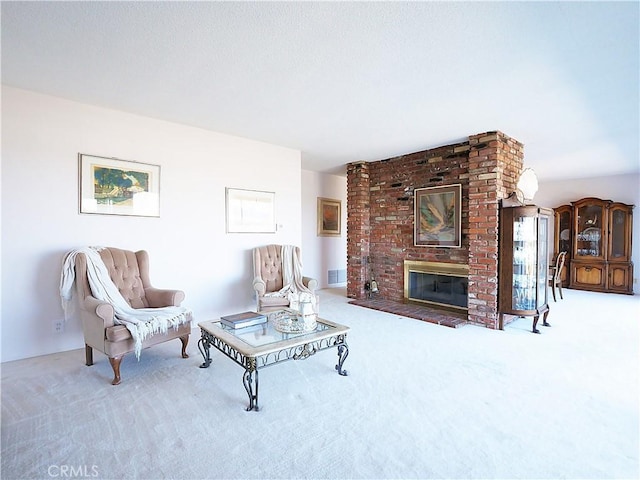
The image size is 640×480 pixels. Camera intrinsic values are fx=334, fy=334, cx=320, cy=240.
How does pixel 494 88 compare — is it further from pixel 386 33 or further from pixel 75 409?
pixel 75 409

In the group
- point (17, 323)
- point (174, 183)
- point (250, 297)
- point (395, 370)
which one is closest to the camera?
point (395, 370)

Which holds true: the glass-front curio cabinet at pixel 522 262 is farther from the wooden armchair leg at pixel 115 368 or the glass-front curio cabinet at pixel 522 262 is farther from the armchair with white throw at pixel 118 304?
the wooden armchair leg at pixel 115 368

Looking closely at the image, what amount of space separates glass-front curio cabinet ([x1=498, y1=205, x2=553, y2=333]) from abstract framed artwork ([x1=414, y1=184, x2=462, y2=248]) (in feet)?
2.27

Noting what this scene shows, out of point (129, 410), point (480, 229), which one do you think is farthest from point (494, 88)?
point (129, 410)

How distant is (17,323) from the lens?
2953mm

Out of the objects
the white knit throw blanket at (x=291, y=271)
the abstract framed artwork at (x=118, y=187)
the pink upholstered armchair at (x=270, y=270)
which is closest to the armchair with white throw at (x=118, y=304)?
the abstract framed artwork at (x=118, y=187)

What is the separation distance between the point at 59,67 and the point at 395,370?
11.6ft

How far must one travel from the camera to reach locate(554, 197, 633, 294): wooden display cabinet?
642 cm

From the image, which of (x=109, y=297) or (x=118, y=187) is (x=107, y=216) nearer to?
(x=118, y=187)

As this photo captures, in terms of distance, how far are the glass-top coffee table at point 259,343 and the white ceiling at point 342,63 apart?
A: 2.01m

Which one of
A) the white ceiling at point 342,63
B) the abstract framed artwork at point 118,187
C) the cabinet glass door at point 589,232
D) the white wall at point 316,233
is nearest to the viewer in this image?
the white ceiling at point 342,63

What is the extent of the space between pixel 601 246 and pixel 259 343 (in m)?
7.45

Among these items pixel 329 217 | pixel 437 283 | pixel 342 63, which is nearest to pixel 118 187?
pixel 342 63

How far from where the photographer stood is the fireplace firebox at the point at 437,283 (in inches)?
183
